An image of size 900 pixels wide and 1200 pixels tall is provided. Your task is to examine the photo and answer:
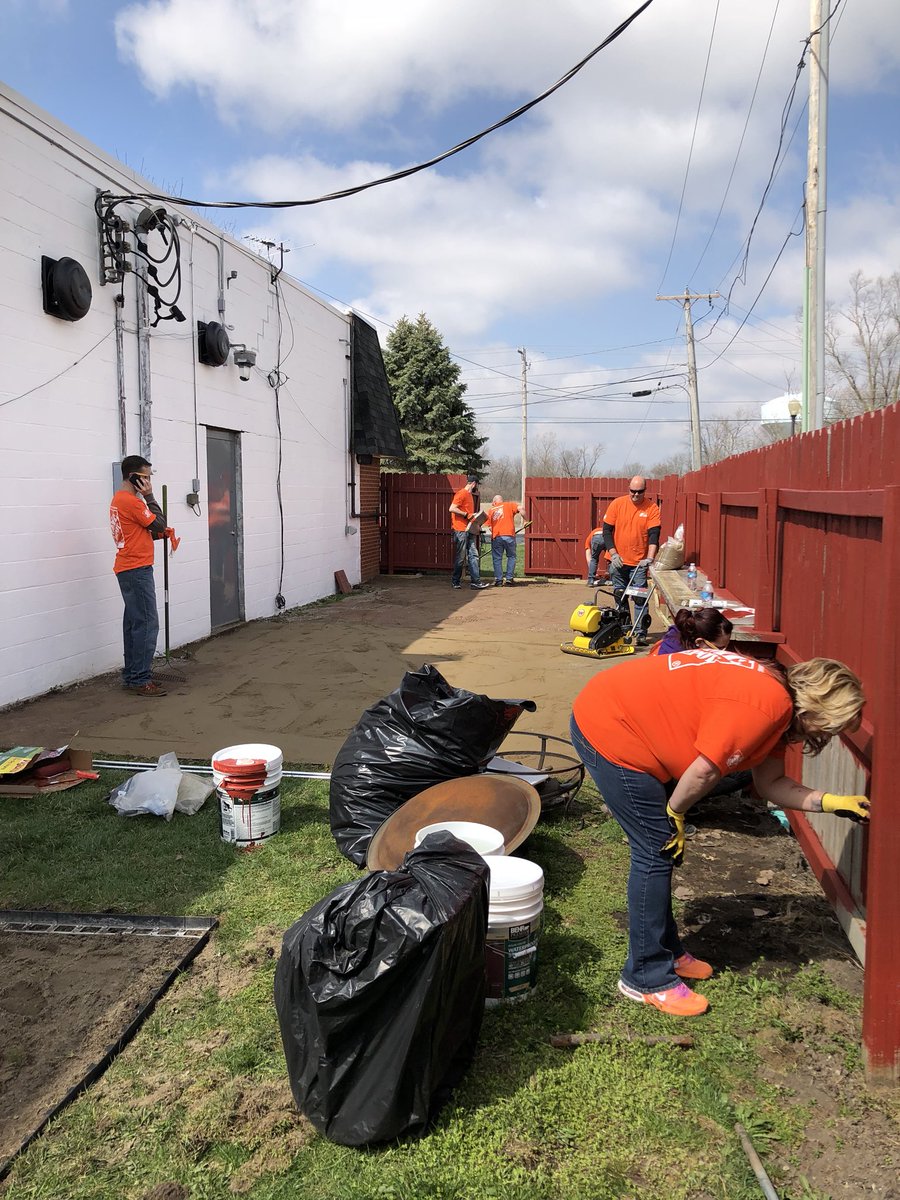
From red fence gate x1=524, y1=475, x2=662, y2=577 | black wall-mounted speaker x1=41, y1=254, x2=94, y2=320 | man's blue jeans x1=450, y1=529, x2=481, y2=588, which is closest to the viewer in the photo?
black wall-mounted speaker x1=41, y1=254, x2=94, y2=320

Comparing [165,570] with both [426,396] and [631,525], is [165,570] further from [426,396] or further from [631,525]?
[426,396]

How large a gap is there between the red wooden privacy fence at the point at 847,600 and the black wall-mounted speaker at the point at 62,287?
5.55 metres

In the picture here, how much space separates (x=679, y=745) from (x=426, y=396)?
1238 inches

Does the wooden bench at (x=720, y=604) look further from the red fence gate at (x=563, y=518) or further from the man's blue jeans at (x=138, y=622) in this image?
the red fence gate at (x=563, y=518)

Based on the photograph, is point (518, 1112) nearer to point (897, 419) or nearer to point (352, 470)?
point (897, 419)

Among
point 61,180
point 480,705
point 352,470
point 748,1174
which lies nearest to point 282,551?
point 352,470

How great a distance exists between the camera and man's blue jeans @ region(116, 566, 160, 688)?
7398 millimetres

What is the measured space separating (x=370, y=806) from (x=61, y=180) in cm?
626

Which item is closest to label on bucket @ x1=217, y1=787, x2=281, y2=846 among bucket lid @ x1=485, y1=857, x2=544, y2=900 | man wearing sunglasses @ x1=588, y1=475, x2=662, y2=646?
bucket lid @ x1=485, y1=857, x2=544, y2=900

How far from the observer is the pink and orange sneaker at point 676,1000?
9.34ft

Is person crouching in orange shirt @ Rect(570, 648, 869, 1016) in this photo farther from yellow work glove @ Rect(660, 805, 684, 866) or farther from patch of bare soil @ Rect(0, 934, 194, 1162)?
patch of bare soil @ Rect(0, 934, 194, 1162)

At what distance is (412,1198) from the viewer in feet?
6.84

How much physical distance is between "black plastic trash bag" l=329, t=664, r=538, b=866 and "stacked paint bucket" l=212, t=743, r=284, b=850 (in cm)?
36

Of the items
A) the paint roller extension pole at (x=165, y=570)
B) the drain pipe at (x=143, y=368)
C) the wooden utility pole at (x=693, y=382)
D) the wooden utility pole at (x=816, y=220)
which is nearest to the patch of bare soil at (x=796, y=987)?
the paint roller extension pole at (x=165, y=570)
